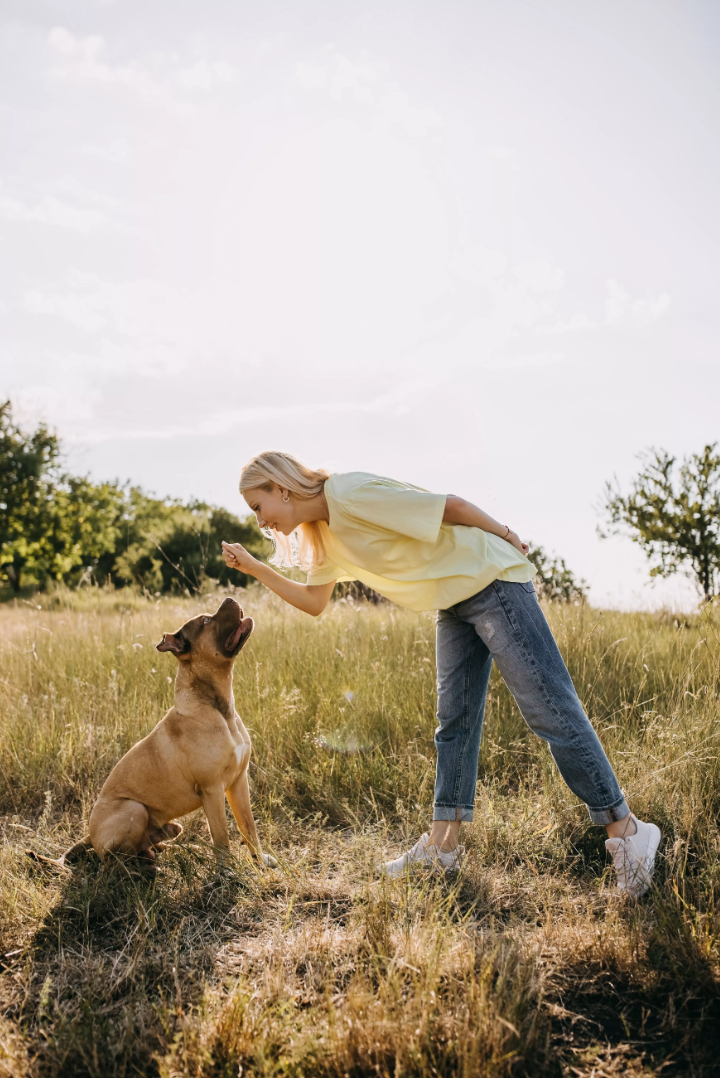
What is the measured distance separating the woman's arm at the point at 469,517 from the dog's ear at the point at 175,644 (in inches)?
56.4

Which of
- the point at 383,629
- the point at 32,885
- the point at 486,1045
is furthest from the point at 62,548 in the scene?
the point at 486,1045

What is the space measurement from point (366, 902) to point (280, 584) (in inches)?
57.2

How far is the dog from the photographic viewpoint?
3.36m

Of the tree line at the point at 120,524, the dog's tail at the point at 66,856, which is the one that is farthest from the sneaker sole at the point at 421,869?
the tree line at the point at 120,524

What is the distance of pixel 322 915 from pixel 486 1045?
Answer: 113 cm

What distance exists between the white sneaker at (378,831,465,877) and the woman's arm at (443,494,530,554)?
1.48m

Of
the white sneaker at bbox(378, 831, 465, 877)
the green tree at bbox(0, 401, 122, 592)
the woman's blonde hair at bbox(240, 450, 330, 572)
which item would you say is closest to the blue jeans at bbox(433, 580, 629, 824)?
the white sneaker at bbox(378, 831, 465, 877)

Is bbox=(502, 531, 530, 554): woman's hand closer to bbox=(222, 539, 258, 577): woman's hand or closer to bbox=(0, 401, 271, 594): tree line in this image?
bbox=(222, 539, 258, 577): woman's hand

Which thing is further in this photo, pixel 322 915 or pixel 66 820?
pixel 66 820

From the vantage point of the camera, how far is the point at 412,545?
3227 mm

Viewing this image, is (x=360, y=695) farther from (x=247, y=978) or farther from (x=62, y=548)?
(x=62, y=548)

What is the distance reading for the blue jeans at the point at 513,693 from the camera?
9.86 ft

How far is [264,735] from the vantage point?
15.2 ft

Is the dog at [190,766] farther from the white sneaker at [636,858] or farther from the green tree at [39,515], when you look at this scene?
the green tree at [39,515]
